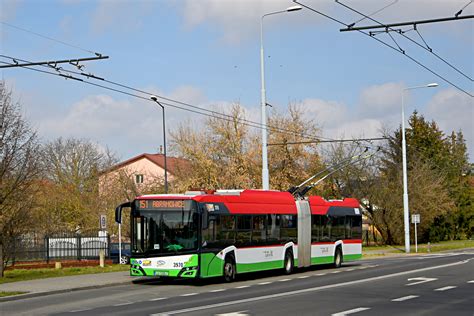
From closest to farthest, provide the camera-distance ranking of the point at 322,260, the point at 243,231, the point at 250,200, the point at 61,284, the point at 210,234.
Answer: the point at 61,284 < the point at 210,234 < the point at 243,231 < the point at 250,200 < the point at 322,260

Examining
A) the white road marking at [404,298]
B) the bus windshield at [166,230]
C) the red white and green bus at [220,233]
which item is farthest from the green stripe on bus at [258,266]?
the white road marking at [404,298]

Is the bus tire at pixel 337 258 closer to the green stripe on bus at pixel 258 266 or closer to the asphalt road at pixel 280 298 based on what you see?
the green stripe on bus at pixel 258 266

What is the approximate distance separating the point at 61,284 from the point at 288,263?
837 centimetres

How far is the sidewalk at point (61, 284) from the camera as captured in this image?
2111 cm

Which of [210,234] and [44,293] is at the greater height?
[210,234]

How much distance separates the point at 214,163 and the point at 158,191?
16.7ft

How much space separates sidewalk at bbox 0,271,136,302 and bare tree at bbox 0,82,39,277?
8.42 ft

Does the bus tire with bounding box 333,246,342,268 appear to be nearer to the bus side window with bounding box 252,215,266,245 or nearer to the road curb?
the bus side window with bounding box 252,215,266,245

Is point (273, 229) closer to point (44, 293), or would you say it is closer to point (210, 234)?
point (210, 234)

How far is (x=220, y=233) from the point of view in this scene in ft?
79.4

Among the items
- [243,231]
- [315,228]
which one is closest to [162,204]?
[243,231]

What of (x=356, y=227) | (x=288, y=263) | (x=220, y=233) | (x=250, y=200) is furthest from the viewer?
(x=356, y=227)

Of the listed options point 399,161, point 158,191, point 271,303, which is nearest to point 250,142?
point 158,191

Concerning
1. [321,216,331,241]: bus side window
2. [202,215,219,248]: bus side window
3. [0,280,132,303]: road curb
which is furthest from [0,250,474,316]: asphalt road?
[321,216,331,241]: bus side window
